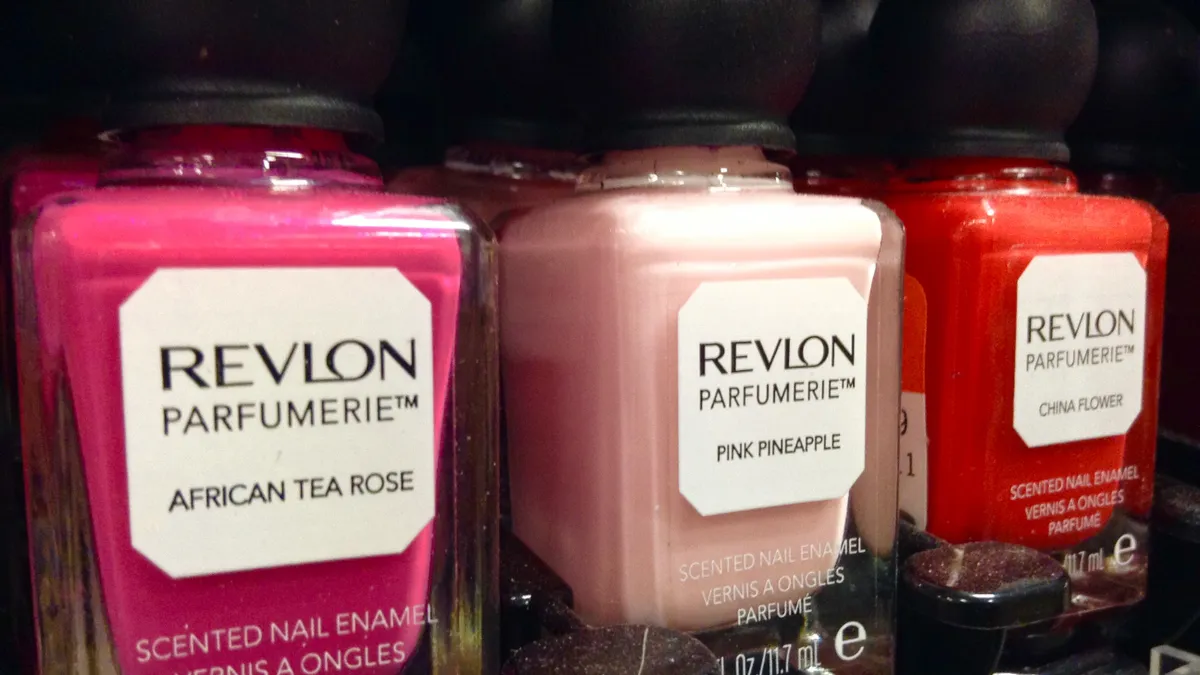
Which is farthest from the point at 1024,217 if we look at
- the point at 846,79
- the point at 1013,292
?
the point at 846,79

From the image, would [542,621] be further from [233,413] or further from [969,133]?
[969,133]

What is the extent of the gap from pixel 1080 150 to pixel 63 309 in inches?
21.3

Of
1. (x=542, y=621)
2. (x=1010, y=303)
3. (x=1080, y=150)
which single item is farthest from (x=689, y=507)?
(x=1080, y=150)

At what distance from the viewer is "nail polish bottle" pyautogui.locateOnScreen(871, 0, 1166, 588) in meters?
0.44

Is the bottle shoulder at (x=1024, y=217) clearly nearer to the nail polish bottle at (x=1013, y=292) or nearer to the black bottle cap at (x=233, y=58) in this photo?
the nail polish bottle at (x=1013, y=292)

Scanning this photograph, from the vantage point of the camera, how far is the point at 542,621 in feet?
1.25

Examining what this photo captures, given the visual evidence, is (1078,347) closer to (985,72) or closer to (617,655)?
(985,72)

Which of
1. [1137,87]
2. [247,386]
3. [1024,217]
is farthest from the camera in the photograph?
[1137,87]

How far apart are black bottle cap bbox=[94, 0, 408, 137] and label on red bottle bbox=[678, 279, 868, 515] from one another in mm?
150

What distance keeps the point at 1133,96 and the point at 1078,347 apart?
0.63ft

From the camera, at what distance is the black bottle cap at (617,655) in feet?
1.05

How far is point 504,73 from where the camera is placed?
48 centimetres

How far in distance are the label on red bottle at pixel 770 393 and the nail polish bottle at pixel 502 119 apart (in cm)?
13

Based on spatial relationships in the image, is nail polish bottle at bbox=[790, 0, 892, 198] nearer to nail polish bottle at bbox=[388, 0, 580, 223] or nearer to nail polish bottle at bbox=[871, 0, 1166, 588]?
nail polish bottle at bbox=[871, 0, 1166, 588]
